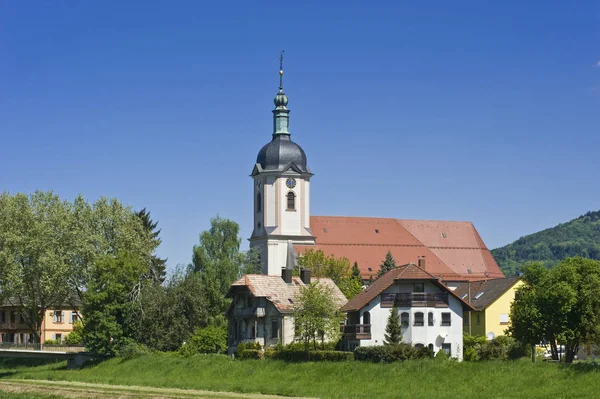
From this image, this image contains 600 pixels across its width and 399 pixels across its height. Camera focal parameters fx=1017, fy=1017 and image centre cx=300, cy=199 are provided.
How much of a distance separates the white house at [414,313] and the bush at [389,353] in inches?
309

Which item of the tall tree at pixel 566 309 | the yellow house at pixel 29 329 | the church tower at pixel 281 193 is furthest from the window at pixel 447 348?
the yellow house at pixel 29 329

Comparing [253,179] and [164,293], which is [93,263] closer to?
[164,293]

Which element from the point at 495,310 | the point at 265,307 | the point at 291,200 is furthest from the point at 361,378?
the point at 291,200

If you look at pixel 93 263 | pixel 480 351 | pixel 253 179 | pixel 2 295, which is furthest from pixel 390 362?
pixel 253 179

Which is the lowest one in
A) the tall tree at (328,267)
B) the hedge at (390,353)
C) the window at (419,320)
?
the hedge at (390,353)

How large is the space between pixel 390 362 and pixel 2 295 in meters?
41.1

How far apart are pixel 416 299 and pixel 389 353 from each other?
1058cm

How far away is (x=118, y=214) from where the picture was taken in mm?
85688

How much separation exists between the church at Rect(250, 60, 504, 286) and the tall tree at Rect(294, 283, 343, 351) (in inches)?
1521

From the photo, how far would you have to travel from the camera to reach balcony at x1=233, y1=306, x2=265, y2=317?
68.1 meters

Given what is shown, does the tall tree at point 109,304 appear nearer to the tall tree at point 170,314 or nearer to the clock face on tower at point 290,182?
the tall tree at point 170,314

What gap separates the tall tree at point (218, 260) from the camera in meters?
79.2

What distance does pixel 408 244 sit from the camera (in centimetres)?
11050

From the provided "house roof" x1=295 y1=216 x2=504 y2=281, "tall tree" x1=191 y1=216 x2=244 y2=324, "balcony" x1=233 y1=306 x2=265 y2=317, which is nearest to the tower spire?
"house roof" x1=295 y1=216 x2=504 y2=281
